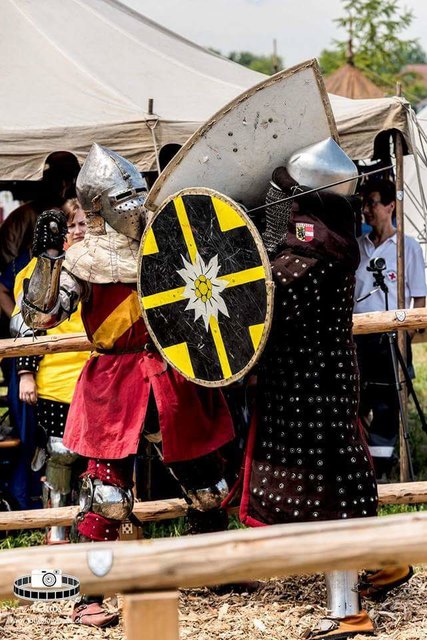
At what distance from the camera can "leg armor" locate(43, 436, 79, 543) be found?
463 centimetres

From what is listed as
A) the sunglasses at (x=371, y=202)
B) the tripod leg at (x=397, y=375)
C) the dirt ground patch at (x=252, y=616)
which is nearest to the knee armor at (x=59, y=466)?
the dirt ground patch at (x=252, y=616)

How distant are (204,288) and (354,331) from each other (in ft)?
3.74

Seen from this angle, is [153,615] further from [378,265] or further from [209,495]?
[378,265]

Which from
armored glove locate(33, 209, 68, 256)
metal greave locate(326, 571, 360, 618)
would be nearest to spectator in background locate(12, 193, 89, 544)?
armored glove locate(33, 209, 68, 256)

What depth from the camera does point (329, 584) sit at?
136 inches

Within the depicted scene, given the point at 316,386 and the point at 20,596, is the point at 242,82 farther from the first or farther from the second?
the point at 20,596

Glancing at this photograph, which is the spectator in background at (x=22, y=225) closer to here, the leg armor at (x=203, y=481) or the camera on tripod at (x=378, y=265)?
the camera on tripod at (x=378, y=265)

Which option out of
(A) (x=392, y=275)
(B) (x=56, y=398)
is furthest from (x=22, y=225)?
(A) (x=392, y=275)

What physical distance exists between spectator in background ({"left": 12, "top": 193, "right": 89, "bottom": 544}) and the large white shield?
1.36 metres

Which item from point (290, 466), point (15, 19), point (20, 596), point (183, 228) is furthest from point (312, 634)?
point (15, 19)

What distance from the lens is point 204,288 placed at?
10.9 ft

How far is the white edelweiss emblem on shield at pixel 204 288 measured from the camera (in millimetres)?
3295

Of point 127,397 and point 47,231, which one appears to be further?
point 127,397

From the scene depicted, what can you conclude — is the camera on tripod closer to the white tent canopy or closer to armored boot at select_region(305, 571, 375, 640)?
the white tent canopy
